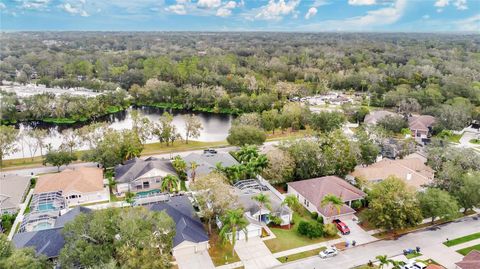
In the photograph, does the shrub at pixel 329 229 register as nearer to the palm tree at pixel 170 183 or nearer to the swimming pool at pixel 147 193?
the palm tree at pixel 170 183

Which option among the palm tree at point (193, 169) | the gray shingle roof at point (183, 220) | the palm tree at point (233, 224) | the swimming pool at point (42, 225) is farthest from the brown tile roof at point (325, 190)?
the swimming pool at point (42, 225)

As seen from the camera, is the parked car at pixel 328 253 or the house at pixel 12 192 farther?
the house at pixel 12 192

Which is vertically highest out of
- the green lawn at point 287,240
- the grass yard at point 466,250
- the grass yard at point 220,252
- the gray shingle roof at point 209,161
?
the gray shingle roof at point 209,161

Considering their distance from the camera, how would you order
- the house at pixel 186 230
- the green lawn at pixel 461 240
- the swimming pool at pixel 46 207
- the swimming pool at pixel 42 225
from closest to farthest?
1. the house at pixel 186 230
2. the green lawn at pixel 461 240
3. the swimming pool at pixel 42 225
4. the swimming pool at pixel 46 207

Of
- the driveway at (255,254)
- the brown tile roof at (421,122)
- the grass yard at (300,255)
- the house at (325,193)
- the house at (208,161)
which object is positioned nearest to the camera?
the driveway at (255,254)

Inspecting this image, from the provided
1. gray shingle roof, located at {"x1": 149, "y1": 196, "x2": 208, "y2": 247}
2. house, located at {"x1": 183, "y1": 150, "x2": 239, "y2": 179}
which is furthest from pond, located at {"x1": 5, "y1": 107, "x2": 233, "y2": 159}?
gray shingle roof, located at {"x1": 149, "y1": 196, "x2": 208, "y2": 247}

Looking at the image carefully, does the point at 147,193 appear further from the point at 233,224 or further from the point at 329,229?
the point at 329,229

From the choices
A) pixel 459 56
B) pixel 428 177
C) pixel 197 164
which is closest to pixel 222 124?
pixel 197 164

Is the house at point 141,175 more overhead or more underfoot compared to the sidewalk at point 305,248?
more overhead
